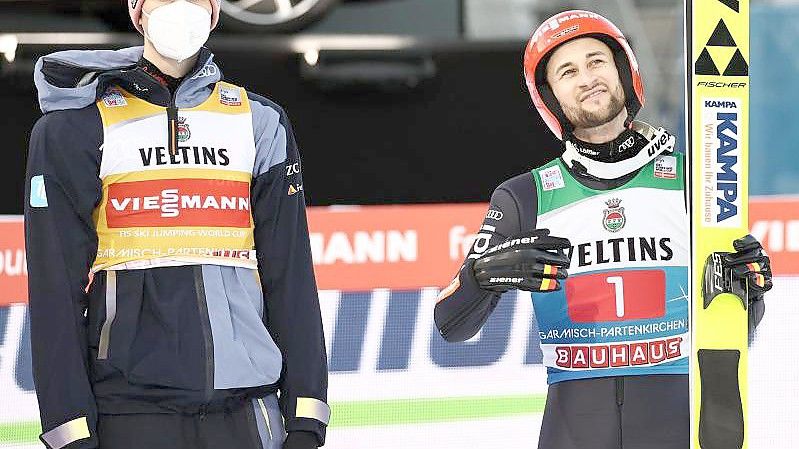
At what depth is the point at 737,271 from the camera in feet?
9.25

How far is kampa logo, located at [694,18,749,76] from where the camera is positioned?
2854 mm

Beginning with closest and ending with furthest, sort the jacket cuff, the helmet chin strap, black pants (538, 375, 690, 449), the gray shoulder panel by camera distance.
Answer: the jacket cuff
the gray shoulder panel
black pants (538, 375, 690, 449)
the helmet chin strap

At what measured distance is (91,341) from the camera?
9.01ft

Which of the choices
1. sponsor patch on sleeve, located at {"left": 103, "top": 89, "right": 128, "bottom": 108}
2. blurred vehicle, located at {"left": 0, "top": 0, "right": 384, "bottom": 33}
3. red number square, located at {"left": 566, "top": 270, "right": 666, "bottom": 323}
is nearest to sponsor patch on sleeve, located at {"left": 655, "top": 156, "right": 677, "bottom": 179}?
red number square, located at {"left": 566, "top": 270, "right": 666, "bottom": 323}

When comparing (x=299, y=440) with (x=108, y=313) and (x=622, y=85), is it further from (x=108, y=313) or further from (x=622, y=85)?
(x=622, y=85)

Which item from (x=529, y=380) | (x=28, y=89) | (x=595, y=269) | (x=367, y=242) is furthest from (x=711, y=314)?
(x=28, y=89)

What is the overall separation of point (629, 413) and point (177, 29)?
1.29 metres

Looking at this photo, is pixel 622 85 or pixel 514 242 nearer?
pixel 514 242

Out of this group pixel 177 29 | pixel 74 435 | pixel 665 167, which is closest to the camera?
pixel 74 435

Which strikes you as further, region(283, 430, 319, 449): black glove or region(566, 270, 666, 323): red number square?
region(566, 270, 666, 323): red number square

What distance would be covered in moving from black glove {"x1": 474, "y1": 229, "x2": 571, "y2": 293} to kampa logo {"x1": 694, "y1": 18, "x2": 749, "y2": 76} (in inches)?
18.1

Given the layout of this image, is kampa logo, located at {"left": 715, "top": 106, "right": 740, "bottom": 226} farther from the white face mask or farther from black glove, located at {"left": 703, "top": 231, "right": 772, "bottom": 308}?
the white face mask

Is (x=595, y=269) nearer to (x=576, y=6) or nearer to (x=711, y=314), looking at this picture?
(x=711, y=314)

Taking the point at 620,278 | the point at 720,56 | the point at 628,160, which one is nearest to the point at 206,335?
the point at 620,278
